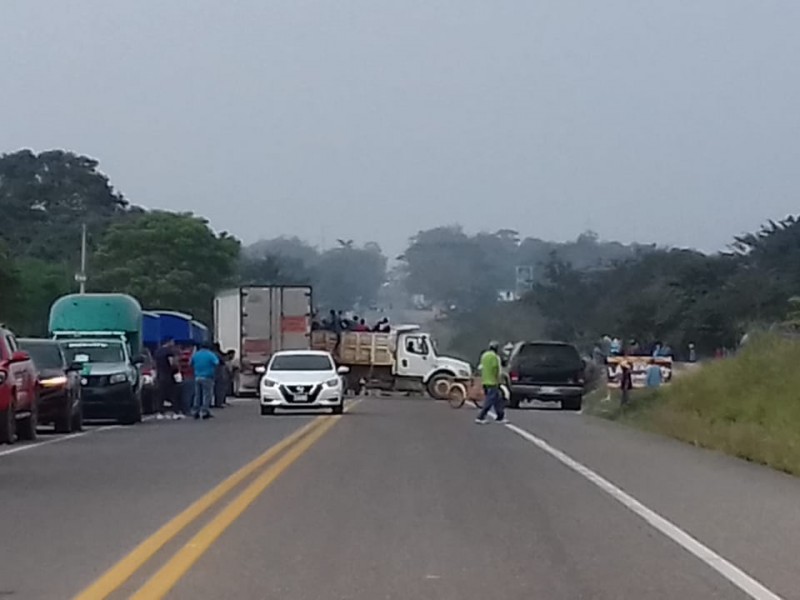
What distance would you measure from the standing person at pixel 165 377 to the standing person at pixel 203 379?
2.90 metres

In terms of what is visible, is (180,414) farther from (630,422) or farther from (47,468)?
(47,468)

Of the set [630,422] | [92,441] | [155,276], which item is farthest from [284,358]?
[155,276]

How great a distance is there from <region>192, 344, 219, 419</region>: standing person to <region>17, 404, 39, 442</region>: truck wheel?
8955mm

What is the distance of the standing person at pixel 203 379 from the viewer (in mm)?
37094

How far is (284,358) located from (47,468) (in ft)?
59.3

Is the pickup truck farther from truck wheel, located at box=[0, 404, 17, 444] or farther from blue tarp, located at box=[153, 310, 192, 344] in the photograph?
truck wheel, located at box=[0, 404, 17, 444]

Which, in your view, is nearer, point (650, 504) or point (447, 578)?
point (447, 578)

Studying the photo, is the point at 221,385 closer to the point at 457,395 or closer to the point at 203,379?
the point at 457,395

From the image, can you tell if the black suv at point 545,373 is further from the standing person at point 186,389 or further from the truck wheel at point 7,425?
the truck wheel at point 7,425

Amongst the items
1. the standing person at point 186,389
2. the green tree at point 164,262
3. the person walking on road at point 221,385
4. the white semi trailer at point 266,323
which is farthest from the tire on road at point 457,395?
the green tree at point 164,262

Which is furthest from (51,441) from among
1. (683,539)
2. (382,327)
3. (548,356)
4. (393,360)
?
(382,327)

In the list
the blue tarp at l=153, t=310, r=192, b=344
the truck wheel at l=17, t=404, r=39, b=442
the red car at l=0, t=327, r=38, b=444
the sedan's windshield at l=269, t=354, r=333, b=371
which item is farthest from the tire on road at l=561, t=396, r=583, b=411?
the truck wheel at l=17, t=404, r=39, b=442

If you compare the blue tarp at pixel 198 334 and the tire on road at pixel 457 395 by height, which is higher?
the blue tarp at pixel 198 334

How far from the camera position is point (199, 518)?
15.2 meters
